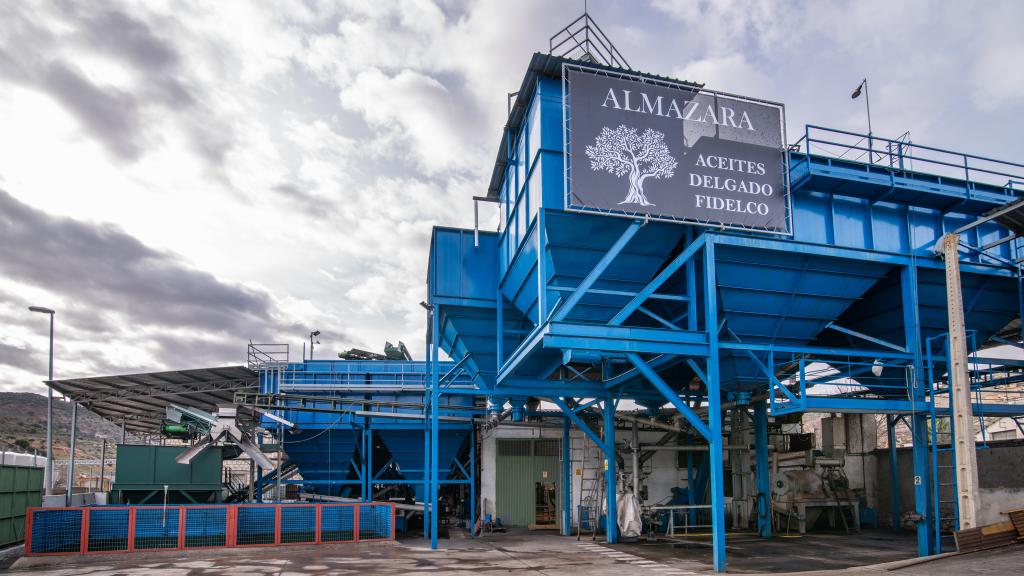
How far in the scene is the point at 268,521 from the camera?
64.0 ft

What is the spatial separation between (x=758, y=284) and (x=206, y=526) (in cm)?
1550

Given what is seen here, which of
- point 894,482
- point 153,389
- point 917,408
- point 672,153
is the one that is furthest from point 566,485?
point 153,389

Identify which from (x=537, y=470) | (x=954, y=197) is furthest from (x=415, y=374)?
(x=954, y=197)

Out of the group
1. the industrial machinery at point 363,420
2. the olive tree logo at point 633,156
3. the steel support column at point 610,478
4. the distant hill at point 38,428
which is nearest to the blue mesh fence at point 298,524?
the steel support column at point 610,478

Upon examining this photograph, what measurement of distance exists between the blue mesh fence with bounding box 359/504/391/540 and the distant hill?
66805 mm

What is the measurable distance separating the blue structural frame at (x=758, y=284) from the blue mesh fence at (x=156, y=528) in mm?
7225

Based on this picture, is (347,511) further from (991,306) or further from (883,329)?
(991,306)

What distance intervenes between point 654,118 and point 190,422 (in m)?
17.6

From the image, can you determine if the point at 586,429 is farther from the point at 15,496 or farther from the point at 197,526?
the point at 15,496

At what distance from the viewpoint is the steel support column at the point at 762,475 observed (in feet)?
74.3

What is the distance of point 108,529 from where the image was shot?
59.2 ft

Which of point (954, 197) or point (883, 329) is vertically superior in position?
point (954, 197)

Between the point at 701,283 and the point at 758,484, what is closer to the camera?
the point at 701,283

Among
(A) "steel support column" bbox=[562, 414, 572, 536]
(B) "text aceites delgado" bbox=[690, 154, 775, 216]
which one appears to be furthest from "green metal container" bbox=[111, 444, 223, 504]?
(B) "text aceites delgado" bbox=[690, 154, 775, 216]
